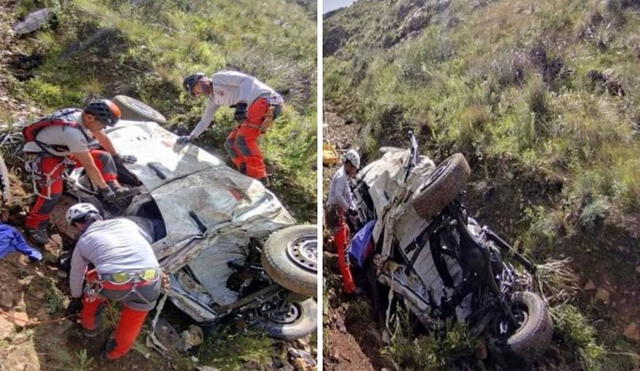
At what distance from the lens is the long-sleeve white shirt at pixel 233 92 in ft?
14.2

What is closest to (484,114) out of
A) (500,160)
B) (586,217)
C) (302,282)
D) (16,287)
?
(500,160)

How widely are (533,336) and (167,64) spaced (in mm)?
4437

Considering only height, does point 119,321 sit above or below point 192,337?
above

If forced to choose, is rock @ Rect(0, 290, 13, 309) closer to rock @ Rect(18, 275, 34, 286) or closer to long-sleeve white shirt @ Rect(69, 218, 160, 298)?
rock @ Rect(18, 275, 34, 286)

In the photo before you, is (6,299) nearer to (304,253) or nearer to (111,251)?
(111,251)

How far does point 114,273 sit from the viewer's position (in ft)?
9.00

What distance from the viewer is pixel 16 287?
3.03 metres

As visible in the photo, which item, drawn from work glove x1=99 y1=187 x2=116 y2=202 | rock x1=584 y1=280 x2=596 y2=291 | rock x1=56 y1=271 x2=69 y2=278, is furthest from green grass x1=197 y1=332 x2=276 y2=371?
rock x1=584 y1=280 x2=596 y2=291

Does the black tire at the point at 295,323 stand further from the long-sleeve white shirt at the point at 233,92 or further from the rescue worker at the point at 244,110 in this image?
the long-sleeve white shirt at the point at 233,92

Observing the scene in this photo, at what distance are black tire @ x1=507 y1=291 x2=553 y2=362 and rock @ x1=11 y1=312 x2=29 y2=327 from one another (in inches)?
102

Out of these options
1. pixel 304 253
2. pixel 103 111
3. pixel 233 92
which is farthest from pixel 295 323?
pixel 233 92

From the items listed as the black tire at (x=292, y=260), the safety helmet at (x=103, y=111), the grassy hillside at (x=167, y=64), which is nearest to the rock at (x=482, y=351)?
the black tire at (x=292, y=260)

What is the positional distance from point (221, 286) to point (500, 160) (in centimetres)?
274

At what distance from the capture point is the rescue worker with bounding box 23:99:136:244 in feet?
10.6
